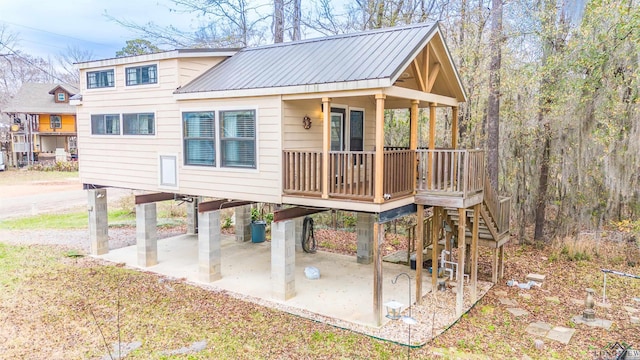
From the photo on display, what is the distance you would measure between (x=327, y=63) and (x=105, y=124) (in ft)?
23.1

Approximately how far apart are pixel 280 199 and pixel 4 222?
1431 cm

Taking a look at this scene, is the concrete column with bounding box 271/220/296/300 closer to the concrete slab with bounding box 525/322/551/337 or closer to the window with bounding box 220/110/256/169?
the window with bounding box 220/110/256/169

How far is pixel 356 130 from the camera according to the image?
10602mm

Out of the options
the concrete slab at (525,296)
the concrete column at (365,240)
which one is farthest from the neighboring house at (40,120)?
the concrete slab at (525,296)

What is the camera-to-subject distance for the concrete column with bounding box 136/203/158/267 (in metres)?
11.2

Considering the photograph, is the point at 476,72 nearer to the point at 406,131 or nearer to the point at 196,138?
the point at 406,131

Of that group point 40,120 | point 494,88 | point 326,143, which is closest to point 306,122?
point 326,143

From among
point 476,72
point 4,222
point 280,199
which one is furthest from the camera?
point 4,222

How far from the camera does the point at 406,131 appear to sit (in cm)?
1691

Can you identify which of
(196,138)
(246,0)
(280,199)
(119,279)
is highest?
(246,0)

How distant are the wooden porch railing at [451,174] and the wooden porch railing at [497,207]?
2.05ft

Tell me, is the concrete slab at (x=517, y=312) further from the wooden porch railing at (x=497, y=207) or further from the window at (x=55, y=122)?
A: the window at (x=55, y=122)

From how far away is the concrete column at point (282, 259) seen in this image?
890 cm

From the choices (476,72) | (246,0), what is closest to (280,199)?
(476,72)
